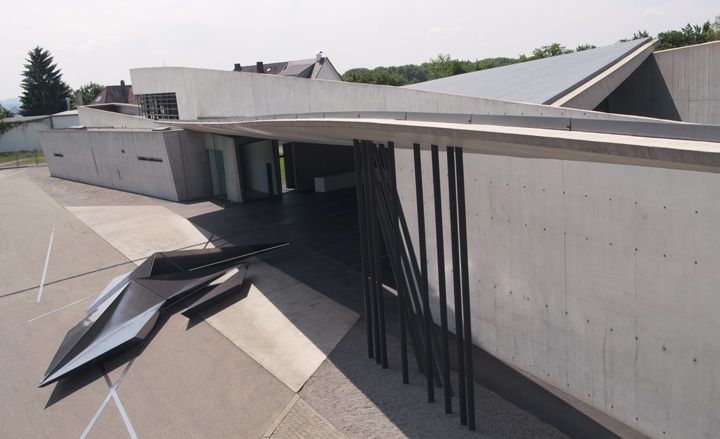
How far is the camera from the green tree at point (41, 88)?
69938mm

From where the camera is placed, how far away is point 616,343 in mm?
7914

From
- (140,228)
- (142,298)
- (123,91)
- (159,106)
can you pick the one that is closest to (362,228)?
(142,298)

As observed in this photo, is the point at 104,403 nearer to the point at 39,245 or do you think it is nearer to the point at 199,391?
the point at 199,391

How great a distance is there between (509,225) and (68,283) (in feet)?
42.8

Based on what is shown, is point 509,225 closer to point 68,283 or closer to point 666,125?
point 666,125

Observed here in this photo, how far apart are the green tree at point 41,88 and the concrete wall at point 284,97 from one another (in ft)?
153

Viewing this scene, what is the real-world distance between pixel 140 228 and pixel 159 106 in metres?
11.8

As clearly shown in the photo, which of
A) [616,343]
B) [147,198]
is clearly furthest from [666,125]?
[147,198]

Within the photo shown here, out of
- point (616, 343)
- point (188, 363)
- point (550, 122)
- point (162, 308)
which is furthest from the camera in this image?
point (162, 308)

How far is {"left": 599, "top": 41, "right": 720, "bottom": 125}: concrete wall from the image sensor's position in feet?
47.4

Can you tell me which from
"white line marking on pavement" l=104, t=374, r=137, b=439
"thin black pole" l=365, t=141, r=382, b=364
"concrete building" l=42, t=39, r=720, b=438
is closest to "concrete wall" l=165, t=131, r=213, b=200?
"concrete building" l=42, t=39, r=720, b=438

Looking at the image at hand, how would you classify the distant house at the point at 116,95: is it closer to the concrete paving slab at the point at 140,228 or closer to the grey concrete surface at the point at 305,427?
the concrete paving slab at the point at 140,228

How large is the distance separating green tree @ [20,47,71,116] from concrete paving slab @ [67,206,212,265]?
2103 inches

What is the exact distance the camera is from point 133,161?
2888 centimetres
